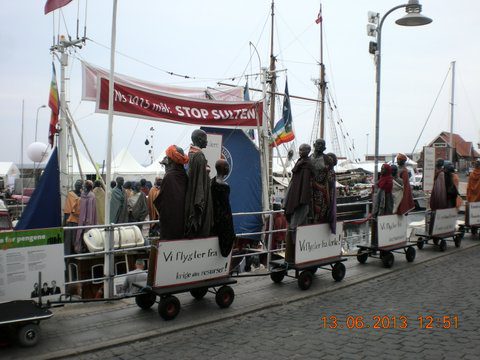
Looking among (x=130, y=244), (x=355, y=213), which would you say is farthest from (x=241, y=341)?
(x=355, y=213)

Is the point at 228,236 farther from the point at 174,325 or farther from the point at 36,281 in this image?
the point at 36,281

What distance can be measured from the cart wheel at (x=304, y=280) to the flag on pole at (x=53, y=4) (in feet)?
17.8

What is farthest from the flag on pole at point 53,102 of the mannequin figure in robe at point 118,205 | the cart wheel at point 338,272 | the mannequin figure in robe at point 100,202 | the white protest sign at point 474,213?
the white protest sign at point 474,213

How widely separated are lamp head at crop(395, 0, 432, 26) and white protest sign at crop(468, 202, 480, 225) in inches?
201

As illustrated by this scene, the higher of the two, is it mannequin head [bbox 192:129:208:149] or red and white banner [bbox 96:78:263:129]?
red and white banner [bbox 96:78:263:129]

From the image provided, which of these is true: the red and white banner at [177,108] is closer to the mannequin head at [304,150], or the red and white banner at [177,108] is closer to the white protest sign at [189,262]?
the mannequin head at [304,150]

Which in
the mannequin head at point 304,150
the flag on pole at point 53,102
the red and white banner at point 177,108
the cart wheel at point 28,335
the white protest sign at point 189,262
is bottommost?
the cart wheel at point 28,335

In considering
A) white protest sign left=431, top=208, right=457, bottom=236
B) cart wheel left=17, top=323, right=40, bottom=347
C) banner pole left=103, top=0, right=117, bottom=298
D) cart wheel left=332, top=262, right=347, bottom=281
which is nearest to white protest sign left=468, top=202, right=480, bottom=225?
white protest sign left=431, top=208, right=457, bottom=236

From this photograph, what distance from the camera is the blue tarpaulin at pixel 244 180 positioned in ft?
34.5

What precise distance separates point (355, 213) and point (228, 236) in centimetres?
2182

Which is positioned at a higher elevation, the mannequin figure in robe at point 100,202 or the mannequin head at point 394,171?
the mannequin head at point 394,171

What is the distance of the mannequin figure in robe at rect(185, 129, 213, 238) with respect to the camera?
5816 mm

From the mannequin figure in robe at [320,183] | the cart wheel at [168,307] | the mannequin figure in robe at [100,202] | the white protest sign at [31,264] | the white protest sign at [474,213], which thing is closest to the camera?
the white protest sign at [31,264]

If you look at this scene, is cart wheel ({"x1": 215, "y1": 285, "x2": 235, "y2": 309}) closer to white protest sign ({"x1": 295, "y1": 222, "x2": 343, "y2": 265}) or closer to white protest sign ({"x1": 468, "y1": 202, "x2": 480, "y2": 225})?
white protest sign ({"x1": 295, "y1": 222, "x2": 343, "y2": 265})
